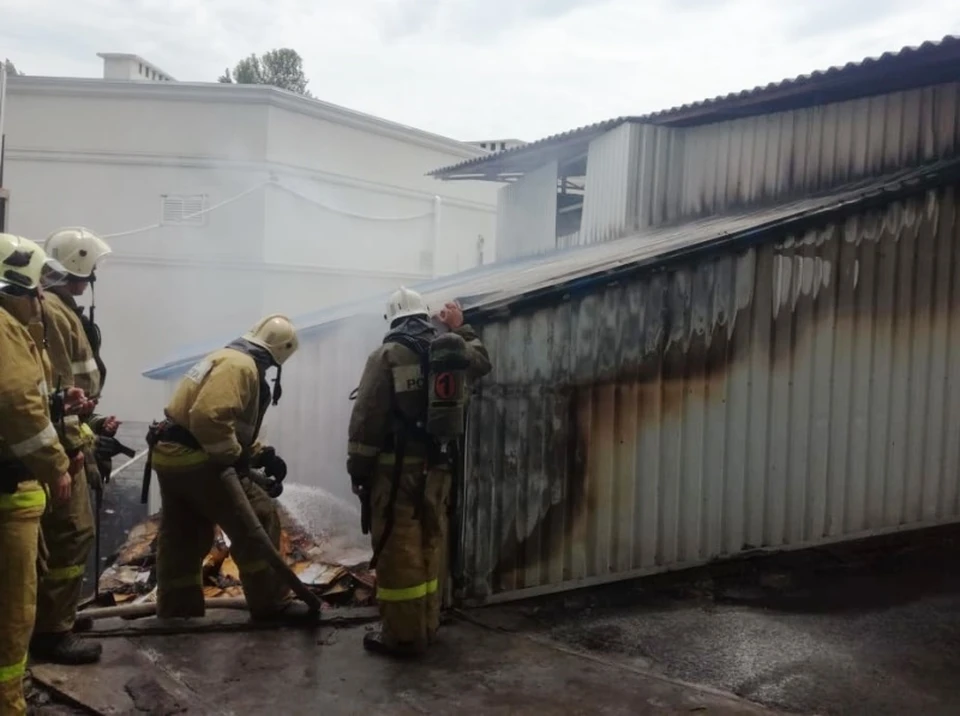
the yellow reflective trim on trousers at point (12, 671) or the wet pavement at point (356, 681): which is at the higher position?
the yellow reflective trim on trousers at point (12, 671)

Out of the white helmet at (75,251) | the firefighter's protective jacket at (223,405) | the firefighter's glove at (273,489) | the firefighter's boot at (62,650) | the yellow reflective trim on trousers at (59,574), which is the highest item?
the white helmet at (75,251)

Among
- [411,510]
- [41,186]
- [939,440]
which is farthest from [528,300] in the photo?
[41,186]

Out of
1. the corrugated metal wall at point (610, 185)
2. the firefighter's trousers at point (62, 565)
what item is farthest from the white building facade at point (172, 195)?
the firefighter's trousers at point (62, 565)

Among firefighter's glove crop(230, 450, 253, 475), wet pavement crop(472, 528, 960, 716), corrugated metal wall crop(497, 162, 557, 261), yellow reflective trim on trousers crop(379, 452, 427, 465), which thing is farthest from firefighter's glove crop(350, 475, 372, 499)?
corrugated metal wall crop(497, 162, 557, 261)

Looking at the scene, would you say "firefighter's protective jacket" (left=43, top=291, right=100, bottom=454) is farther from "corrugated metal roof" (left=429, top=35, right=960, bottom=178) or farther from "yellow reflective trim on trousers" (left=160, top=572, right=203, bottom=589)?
"corrugated metal roof" (left=429, top=35, right=960, bottom=178)

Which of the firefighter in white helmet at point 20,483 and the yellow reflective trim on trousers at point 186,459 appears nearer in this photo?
the firefighter in white helmet at point 20,483

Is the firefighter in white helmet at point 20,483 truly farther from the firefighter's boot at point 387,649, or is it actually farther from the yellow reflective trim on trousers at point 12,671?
the firefighter's boot at point 387,649

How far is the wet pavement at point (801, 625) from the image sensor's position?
4.11 metres

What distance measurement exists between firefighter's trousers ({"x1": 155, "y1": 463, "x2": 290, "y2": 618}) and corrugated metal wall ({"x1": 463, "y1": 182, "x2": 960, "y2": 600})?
47.5 inches

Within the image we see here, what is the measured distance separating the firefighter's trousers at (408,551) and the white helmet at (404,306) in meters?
0.82

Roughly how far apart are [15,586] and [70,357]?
1446mm

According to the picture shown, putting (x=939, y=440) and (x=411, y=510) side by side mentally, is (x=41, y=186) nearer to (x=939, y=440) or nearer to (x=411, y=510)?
(x=411, y=510)

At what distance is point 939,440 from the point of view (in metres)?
6.33

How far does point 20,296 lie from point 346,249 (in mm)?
13353
